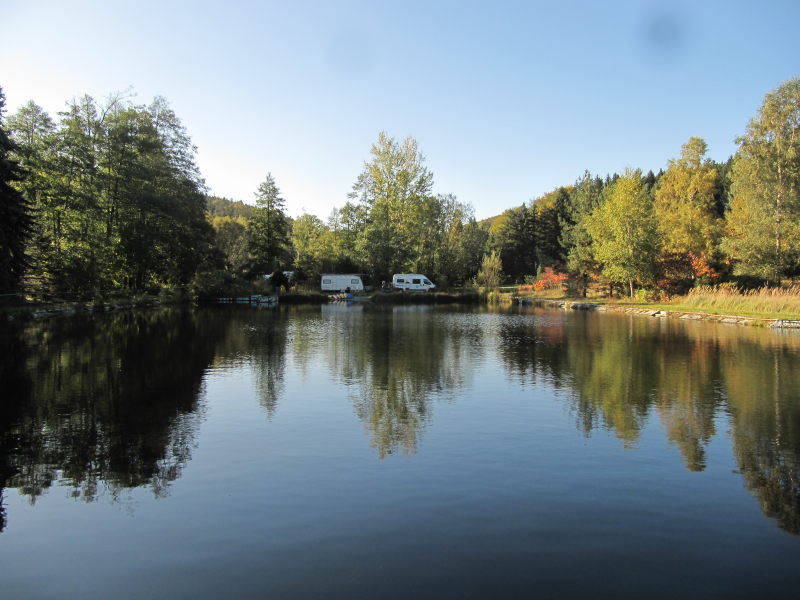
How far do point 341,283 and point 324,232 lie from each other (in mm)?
14052

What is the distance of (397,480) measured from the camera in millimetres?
6559

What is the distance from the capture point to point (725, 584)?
4398 mm

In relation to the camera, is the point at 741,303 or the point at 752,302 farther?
the point at 741,303

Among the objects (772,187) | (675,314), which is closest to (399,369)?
(675,314)

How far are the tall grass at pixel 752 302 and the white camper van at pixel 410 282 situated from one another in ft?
82.9

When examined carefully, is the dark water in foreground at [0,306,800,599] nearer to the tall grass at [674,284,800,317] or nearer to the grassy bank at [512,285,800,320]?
the grassy bank at [512,285,800,320]

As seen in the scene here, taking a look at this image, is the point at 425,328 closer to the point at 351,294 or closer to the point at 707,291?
the point at 707,291

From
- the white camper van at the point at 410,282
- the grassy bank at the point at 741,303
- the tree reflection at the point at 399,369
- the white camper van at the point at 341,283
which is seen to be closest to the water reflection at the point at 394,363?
the tree reflection at the point at 399,369

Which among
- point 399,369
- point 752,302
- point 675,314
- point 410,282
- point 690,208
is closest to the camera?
point 399,369

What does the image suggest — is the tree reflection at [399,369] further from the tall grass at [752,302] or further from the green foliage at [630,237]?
the green foliage at [630,237]

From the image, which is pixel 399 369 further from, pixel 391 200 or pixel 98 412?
pixel 391 200

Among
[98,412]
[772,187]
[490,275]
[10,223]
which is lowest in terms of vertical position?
[98,412]

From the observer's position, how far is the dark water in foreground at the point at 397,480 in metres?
4.54

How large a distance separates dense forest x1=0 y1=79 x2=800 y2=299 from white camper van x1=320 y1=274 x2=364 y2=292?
280cm
